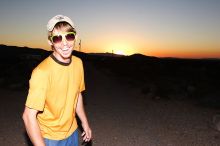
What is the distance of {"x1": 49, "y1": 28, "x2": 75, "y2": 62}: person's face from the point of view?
2.64 metres

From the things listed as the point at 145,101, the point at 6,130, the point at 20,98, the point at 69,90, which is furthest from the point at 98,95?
the point at 69,90

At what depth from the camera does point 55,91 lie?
8.52 feet

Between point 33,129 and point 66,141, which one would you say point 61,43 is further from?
point 66,141

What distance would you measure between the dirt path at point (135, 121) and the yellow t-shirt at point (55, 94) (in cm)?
537

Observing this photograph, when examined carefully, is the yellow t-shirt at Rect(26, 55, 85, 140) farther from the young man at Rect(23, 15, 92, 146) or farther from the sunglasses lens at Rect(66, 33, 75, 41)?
the sunglasses lens at Rect(66, 33, 75, 41)

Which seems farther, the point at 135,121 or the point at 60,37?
the point at 135,121

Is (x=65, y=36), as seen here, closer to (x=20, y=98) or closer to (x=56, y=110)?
(x=56, y=110)

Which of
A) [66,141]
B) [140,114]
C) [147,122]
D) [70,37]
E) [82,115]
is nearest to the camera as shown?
[70,37]

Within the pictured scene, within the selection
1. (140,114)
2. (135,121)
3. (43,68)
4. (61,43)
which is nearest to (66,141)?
(43,68)

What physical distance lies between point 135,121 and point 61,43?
8216mm

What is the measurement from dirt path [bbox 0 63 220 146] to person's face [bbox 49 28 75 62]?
571 centimetres

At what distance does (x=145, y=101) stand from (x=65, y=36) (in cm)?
1233

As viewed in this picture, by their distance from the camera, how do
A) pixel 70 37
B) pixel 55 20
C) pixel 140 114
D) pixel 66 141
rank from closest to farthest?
pixel 55 20 < pixel 70 37 < pixel 66 141 < pixel 140 114

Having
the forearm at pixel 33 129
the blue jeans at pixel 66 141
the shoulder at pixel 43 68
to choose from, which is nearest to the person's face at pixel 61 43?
the shoulder at pixel 43 68
